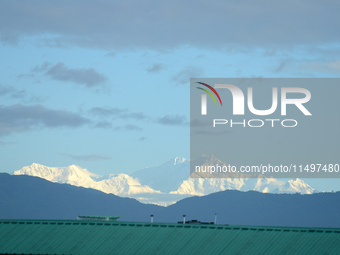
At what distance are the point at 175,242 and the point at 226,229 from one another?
7.17 meters

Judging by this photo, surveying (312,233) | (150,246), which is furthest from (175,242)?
(312,233)

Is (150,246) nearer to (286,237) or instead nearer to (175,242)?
(175,242)

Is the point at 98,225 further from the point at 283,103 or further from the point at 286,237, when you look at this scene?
the point at 283,103

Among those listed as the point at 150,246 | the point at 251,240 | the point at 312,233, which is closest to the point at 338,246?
the point at 312,233

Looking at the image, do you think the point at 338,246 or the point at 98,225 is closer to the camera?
the point at 338,246

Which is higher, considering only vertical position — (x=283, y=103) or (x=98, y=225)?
(x=283, y=103)

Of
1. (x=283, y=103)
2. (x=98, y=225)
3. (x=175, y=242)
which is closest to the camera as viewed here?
(x=175, y=242)

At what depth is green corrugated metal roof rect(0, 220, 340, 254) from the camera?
93750mm

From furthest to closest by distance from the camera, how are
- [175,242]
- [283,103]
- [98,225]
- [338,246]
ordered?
[283,103] < [98,225] < [175,242] < [338,246]

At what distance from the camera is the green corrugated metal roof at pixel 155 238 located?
93.8m

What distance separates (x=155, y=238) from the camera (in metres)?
101

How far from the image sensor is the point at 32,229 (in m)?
108

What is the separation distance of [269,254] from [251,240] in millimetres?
4395

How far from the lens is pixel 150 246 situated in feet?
325
